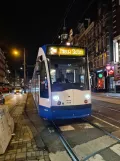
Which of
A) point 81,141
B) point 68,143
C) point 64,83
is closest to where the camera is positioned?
point 68,143

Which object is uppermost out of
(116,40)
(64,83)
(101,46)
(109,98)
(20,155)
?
(101,46)

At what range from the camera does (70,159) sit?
5602 millimetres

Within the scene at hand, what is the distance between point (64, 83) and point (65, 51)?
1.51 m

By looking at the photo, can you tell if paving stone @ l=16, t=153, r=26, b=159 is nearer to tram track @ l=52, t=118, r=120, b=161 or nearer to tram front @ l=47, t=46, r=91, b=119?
tram track @ l=52, t=118, r=120, b=161

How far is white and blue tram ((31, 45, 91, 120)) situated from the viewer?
32.2 ft

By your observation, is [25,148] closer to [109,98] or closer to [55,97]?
[55,97]

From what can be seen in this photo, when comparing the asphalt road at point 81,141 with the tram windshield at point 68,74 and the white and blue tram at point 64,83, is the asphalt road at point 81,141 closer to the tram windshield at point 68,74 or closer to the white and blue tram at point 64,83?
the white and blue tram at point 64,83

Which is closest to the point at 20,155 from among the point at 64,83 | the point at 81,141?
the point at 81,141

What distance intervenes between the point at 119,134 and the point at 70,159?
9.84 feet

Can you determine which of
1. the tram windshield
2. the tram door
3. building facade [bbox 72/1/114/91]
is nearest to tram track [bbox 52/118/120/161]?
the tram door

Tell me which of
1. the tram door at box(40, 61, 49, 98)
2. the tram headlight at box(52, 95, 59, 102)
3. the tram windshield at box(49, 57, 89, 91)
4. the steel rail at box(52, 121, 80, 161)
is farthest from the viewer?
the tram door at box(40, 61, 49, 98)

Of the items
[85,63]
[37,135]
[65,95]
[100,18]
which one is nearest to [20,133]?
[37,135]

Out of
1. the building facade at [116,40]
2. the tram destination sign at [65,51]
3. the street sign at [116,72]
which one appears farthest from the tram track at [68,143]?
the building facade at [116,40]

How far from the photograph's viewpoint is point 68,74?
33.2ft
